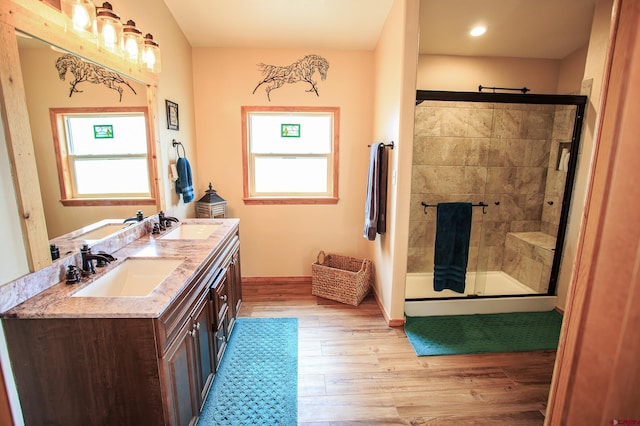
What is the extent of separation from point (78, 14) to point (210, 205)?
1828 mm

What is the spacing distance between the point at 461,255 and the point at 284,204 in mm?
1941

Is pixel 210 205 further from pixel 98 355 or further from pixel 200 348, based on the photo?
pixel 98 355

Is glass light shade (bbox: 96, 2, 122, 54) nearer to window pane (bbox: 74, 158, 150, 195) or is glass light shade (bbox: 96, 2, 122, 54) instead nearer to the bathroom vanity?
window pane (bbox: 74, 158, 150, 195)

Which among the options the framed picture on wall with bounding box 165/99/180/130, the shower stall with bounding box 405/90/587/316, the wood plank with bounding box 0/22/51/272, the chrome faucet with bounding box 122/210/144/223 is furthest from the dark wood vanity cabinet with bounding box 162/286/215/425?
the shower stall with bounding box 405/90/587/316

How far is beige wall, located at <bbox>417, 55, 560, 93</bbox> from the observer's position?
314 centimetres

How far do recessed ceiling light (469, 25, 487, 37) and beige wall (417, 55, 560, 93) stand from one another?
317 millimetres

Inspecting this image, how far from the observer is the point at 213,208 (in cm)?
302

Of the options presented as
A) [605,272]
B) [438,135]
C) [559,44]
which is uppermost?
[559,44]

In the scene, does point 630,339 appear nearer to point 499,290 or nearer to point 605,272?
point 605,272

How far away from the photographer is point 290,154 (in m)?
3.31

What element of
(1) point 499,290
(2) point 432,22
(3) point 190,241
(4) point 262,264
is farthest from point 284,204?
(1) point 499,290

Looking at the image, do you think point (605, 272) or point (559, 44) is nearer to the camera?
point (605, 272)

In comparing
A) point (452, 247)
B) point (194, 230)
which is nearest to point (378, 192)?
point (452, 247)

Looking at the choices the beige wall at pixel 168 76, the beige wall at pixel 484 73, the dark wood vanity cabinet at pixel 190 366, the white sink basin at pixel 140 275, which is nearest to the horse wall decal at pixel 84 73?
the beige wall at pixel 168 76
